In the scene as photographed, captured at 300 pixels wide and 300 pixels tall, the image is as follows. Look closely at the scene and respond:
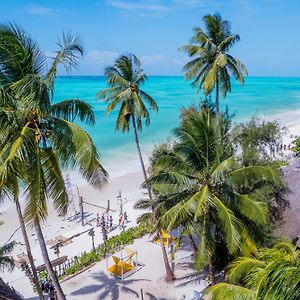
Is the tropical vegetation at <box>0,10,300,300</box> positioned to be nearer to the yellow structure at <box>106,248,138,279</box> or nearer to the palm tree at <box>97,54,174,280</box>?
the palm tree at <box>97,54,174,280</box>

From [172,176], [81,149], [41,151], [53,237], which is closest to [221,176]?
[172,176]

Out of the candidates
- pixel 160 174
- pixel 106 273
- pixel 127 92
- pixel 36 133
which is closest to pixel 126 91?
pixel 127 92

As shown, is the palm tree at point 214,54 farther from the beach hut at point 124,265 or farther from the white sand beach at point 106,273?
the beach hut at point 124,265

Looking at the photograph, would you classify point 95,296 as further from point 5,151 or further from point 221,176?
point 5,151

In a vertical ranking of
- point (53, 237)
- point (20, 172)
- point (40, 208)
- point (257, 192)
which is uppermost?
point (20, 172)

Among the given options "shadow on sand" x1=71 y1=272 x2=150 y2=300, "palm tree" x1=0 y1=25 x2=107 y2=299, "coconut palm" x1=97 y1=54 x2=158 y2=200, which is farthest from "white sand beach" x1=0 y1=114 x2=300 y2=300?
"coconut palm" x1=97 y1=54 x2=158 y2=200

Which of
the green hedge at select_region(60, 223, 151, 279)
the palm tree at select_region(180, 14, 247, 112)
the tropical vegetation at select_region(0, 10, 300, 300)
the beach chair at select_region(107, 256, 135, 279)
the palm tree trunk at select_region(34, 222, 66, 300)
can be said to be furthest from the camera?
the palm tree at select_region(180, 14, 247, 112)

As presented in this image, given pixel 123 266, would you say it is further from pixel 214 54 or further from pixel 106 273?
pixel 214 54
